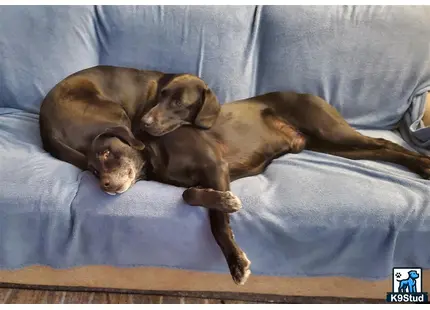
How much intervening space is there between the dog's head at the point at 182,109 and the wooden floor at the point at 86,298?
0.59 metres

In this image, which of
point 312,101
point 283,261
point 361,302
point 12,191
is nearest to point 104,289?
point 12,191

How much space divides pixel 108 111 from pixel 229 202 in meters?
0.65

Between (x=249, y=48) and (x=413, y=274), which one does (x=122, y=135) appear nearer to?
(x=249, y=48)

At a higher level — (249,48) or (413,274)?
(249,48)

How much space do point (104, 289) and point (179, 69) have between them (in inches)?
39.2

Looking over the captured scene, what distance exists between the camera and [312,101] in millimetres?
1991

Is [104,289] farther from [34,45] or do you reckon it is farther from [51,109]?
[34,45]

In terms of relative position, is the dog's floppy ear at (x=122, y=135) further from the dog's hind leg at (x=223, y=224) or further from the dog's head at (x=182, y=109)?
the dog's hind leg at (x=223, y=224)

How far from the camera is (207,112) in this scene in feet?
5.94

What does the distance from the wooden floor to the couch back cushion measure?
2.92ft


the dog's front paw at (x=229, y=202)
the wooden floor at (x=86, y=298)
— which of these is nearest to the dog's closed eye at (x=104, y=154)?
the dog's front paw at (x=229, y=202)

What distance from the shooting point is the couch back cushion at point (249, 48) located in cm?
213

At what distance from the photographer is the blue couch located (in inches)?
60.5

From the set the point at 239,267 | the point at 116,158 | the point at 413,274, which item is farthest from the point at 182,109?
the point at 413,274
